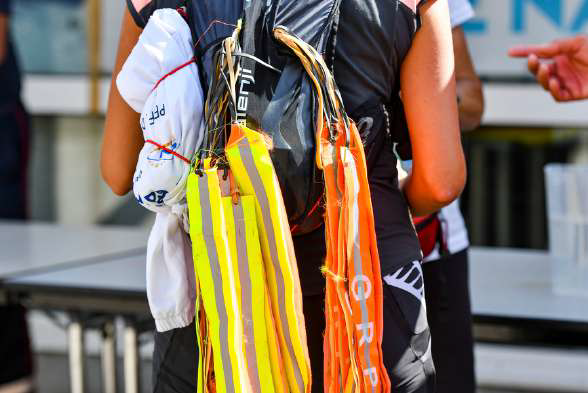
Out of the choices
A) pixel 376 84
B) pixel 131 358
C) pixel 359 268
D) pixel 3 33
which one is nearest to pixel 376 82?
pixel 376 84

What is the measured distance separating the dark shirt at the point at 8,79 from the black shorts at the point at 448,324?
5.74 feet

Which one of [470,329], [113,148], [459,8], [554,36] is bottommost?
[470,329]

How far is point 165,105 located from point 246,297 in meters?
0.27

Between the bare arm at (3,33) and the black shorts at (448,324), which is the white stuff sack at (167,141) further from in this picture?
the bare arm at (3,33)

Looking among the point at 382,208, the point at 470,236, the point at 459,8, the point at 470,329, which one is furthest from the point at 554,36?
the point at 382,208

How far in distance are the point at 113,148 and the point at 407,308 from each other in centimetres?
50

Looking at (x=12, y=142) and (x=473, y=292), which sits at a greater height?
(x=12, y=142)

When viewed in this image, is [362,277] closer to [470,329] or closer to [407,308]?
[407,308]

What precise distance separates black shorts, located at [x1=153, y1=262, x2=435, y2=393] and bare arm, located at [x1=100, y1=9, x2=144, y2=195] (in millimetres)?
263

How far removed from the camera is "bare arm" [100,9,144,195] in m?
1.27

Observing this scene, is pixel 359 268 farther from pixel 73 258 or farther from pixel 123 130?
pixel 73 258

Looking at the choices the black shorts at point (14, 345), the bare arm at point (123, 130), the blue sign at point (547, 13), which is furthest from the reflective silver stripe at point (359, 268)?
the blue sign at point (547, 13)

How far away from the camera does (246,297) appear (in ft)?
3.57

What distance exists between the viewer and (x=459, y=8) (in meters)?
1.79
